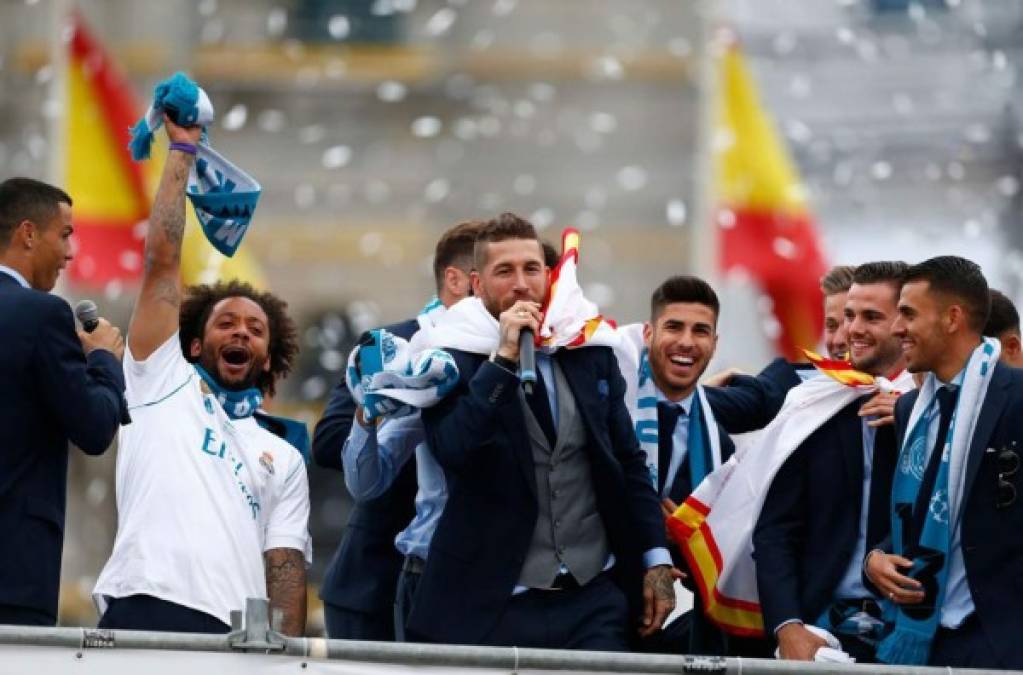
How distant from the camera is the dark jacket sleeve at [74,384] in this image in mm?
6820

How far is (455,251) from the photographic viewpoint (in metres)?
8.12

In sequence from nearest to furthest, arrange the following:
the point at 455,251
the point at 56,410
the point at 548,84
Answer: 1. the point at 56,410
2. the point at 455,251
3. the point at 548,84

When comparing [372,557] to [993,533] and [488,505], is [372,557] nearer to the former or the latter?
[488,505]

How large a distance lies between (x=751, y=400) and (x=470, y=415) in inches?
64.6

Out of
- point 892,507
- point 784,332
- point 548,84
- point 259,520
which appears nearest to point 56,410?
point 259,520

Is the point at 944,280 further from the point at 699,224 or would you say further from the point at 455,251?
the point at 699,224

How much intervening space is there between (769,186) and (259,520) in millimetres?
8761

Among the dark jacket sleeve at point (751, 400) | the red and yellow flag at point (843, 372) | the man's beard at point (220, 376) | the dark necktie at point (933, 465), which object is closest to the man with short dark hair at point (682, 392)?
the dark jacket sleeve at point (751, 400)

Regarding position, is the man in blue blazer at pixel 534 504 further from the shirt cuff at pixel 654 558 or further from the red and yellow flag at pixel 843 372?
the red and yellow flag at pixel 843 372

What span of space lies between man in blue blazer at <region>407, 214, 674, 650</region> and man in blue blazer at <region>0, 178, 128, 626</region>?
79 centimetres

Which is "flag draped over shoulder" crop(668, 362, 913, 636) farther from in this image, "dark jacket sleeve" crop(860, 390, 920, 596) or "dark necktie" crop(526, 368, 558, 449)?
"dark necktie" crop(526, 368, 558, 449)

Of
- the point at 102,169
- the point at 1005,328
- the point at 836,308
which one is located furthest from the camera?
the point at 102,169

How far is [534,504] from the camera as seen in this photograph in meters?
7.01

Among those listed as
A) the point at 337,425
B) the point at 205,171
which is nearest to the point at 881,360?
the point at 337,425
